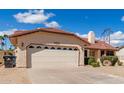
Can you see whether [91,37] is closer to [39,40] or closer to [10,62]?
[39,40]

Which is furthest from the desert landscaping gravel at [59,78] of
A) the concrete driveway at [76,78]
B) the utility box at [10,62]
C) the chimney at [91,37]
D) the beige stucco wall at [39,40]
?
the chimney at [91,37]

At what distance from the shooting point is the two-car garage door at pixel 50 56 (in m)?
23.9

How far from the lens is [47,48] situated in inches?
977

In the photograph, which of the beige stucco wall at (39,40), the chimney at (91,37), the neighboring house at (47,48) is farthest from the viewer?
the chimney at (91,37)

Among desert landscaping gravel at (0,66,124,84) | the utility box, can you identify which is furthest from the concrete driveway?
the utility box

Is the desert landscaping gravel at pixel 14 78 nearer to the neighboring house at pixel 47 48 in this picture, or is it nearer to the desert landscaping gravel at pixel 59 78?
the desert landscaping gravel at pixel 59 78

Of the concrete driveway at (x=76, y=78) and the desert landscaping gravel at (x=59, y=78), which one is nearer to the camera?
the desert landscaping gravel at (x=59, y=78)

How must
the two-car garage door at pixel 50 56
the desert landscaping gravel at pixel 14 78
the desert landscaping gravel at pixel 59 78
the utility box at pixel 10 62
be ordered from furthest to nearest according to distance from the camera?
the utility box at pixel 10 62
the two-car garage door at pixel 50 56
the desert landscaping gravel at pixel 59 78
the desert landscaping gravel at pixel 14 78

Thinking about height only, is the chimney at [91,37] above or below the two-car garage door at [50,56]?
above

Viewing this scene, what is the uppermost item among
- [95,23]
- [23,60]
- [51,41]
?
[95,23]

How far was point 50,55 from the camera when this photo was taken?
24.7 metres
